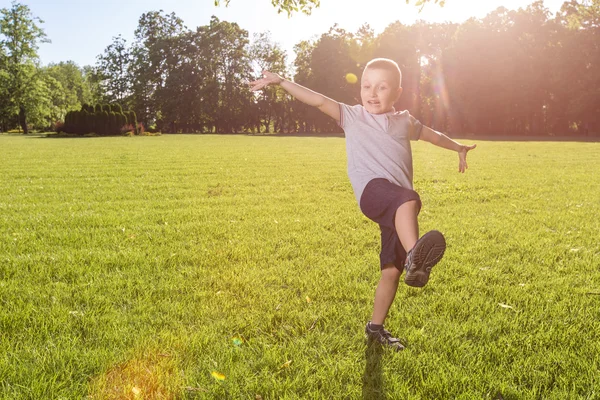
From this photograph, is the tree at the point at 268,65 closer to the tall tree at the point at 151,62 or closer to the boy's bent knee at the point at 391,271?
the tall tree at the point at 151,62

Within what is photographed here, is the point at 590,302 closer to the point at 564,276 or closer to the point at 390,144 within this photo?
the point at 564,276

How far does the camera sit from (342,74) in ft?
196

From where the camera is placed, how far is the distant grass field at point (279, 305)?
259 centimetres

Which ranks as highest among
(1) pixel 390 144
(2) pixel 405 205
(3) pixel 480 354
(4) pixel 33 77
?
(4) pixel 33 77

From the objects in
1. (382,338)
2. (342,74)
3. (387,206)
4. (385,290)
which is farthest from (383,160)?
(342,74)

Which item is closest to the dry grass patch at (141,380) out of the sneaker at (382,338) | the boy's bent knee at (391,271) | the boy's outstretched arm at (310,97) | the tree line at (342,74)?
the sneaker at (382,338)

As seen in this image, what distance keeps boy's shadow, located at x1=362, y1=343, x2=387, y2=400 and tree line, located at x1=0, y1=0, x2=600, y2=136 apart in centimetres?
3381

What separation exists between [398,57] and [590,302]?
175 ft

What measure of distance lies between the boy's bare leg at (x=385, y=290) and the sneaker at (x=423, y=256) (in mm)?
310

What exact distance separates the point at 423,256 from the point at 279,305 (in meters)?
1.46

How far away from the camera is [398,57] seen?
5347 cm

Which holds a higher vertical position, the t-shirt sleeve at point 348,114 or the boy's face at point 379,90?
the boy's face at point 379,90

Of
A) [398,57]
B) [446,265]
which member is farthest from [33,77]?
[446,265]

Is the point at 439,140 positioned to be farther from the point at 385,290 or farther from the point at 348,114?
the point at 385,290
